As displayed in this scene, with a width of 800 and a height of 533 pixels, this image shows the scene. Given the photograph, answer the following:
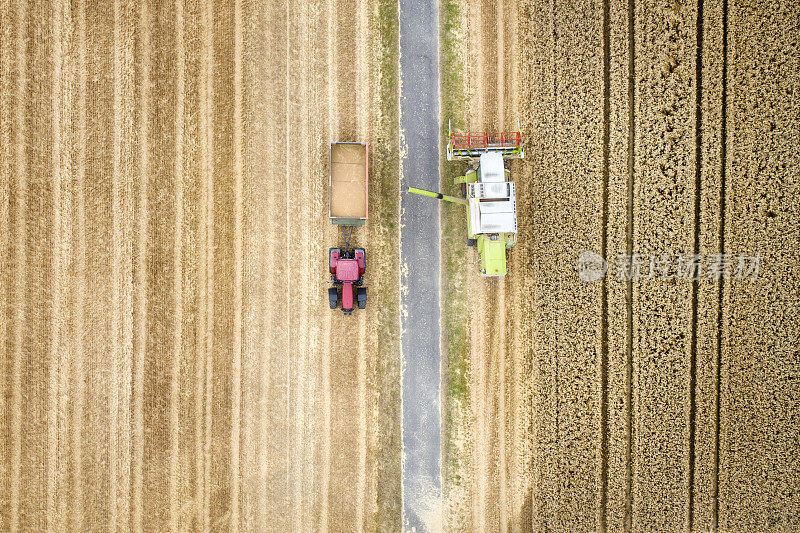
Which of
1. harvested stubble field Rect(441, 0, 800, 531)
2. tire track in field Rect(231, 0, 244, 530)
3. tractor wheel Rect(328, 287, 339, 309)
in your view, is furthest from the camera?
tire track in field Rect(231, 0, 244, 530)

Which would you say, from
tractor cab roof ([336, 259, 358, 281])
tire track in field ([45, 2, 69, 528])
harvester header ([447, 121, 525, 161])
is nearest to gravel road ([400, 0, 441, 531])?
harvester header ([447, 121, 525, 161])

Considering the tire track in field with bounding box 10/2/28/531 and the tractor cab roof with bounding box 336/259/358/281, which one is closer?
the tractor cab roof with bounding box 336/259/358/281

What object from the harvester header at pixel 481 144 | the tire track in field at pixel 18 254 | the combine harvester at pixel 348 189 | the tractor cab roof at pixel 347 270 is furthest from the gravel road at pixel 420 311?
the tire track in field at pixel 18 254

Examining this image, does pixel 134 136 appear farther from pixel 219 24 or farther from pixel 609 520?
pixel 609 520

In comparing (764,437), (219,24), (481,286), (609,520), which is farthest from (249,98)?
(764,437)

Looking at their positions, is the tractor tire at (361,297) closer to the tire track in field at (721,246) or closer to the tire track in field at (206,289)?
the tire track in field at (206,289)

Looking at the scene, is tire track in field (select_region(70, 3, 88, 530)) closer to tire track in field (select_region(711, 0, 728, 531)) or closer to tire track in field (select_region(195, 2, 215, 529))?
tire track in field (select_region(195, 2, 215, 529))
